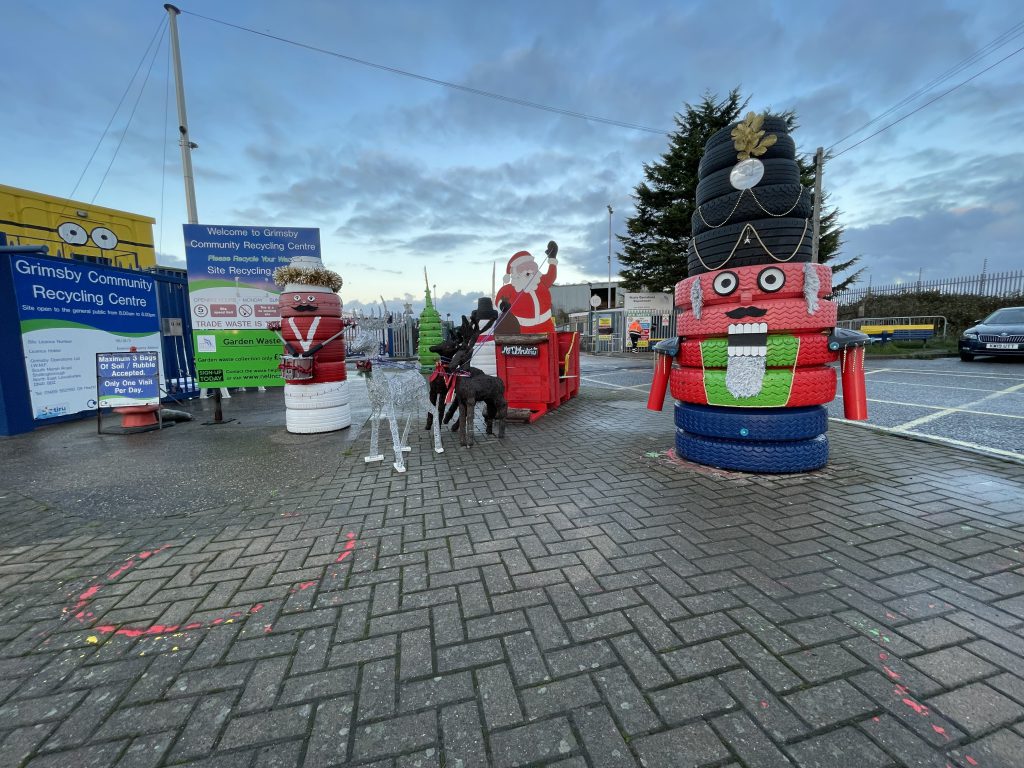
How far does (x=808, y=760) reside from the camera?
1.36m

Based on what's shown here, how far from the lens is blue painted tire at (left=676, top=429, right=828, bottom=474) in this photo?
3.99m

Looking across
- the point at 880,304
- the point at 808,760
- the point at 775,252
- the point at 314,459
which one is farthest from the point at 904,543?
the point at 880,304

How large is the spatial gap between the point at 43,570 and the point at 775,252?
5982 mm

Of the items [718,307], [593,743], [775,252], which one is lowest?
[593,743]

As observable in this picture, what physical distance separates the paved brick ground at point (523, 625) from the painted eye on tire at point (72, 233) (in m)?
11.1

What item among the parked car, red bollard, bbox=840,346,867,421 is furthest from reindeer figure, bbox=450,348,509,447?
the parked car

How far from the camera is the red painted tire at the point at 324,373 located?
607cm

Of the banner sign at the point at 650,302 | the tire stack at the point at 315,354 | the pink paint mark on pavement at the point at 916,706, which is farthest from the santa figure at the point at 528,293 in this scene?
the banner sign at the point at 650,302

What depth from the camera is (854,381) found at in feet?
13.2

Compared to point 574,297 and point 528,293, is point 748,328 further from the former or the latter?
point 574,297

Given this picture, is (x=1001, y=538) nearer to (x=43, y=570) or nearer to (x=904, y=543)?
(x=904, y=543)

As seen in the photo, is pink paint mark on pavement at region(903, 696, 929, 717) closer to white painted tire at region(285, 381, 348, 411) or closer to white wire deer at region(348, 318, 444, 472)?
white wire deer at region(348, 318, 444, 472)

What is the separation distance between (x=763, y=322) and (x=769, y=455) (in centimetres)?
125

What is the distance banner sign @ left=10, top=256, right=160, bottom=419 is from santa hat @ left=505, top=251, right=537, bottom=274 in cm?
715
